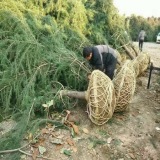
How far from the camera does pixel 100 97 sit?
537 cm

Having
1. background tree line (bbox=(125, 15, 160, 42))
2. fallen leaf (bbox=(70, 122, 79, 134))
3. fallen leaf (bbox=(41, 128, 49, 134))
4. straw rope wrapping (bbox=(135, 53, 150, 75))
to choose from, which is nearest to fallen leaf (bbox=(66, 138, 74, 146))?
fallen leaf (bbox=(70, 122, 79, 134))

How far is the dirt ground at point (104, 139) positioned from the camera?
4852mm

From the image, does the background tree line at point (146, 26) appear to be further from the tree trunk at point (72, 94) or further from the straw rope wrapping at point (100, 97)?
the straw rope wrapping at point (100, 97)

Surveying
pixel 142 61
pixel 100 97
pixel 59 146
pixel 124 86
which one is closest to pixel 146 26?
pixel 142 61

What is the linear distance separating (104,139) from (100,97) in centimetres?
77

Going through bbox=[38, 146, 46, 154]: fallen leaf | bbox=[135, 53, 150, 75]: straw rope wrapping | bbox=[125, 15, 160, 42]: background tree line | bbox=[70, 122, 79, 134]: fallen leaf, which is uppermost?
bbox=[135, 53, 150, 75]: straw rope wrapping

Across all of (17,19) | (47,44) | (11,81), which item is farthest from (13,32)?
(11,81)

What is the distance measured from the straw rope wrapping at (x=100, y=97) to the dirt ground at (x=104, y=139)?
1.09ft

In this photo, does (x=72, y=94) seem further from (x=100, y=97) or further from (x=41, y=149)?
(x=41, y=149)

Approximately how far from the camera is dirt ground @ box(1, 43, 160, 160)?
191 inches

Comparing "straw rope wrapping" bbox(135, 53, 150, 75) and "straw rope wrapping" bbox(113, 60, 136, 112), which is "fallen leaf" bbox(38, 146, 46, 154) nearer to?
"straw rope wrapping" bbox(113, 60, 136, 112)

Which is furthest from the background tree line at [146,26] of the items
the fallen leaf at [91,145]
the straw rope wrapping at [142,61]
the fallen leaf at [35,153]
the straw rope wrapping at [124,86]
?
the fallen leaf at [35,153]

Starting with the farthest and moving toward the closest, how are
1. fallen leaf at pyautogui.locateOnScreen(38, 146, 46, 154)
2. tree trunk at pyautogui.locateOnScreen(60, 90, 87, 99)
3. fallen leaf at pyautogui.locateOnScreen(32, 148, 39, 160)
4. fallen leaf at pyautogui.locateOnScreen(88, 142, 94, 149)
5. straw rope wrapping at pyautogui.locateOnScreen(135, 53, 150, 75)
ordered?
straw rope wrapping at pyautogui.locateOnScreen(135, 53, 150, 75), tree trunk at pyautogui.locateOnScreen(60, 90, 87, 99), fallen leaf at pyautogui.locateOnScreen(88, 142, 94, 149), fallen leaf at pyautogui.locateOnScreen(38, 146, 46, 154), fallen leaf at pyautogui.locateOnScreen(32, 148, 39, 160)

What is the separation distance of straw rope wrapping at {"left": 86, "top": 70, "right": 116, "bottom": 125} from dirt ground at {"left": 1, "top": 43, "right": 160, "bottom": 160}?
333 millimetres
